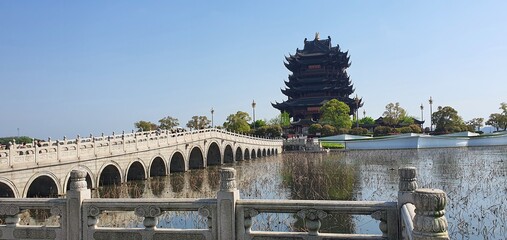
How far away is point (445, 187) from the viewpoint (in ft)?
65.4

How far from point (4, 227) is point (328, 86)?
81.6m

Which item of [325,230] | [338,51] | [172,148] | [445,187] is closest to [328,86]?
[338,51]

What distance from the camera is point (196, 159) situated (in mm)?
39469

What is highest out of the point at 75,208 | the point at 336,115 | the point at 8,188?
the point at 336,115

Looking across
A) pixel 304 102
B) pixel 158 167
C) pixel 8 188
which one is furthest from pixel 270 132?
pixel 8 188

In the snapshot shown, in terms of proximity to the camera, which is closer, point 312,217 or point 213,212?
point 312,217

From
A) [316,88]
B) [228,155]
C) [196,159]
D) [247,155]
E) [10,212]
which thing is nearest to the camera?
[10,212]

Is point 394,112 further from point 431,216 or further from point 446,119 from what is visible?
point 431,216

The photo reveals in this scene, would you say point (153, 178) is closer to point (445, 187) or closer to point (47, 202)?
point (445, 187)

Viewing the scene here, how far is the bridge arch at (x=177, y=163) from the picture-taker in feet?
115

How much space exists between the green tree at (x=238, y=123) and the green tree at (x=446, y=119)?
35.2 m

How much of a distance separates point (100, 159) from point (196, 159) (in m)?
16.4

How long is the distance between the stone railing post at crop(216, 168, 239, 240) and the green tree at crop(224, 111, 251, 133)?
70301 mm

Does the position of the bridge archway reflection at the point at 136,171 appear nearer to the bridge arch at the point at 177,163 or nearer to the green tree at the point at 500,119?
the bridge arch at the point at 177,163
